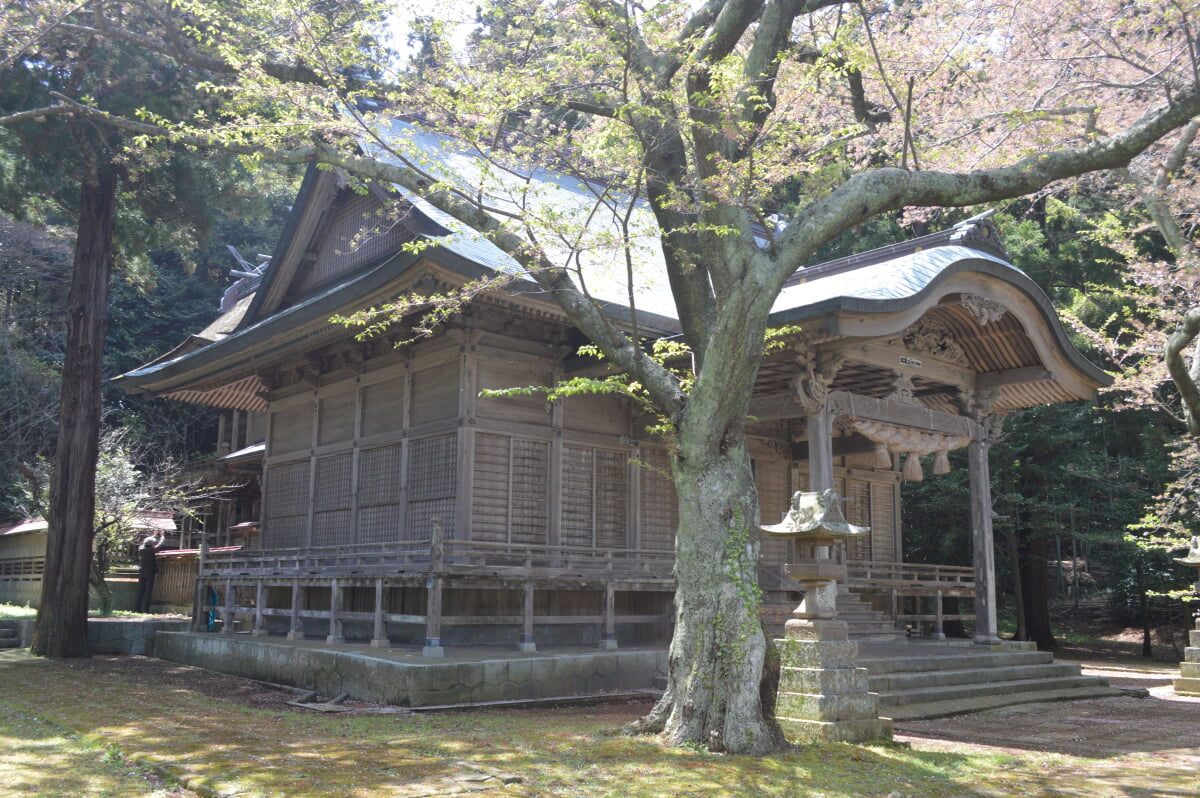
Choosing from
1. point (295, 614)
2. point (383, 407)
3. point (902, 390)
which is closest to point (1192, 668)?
point (902, 390)

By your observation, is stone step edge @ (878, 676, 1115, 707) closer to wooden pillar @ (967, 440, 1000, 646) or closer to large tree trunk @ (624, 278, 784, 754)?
wooden pillar @ (967, 440, 1000, 646)

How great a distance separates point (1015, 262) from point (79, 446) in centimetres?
2143

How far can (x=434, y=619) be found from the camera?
36.7 feet

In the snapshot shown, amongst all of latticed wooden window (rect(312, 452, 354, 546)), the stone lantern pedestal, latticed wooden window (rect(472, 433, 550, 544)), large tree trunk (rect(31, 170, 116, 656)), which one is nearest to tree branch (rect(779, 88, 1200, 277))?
the stone lantern pedestal

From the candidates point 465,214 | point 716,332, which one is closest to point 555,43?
point 465,214

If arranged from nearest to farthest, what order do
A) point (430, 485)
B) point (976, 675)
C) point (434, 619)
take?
point (434, 619), point (976, 675), point (430, 485)

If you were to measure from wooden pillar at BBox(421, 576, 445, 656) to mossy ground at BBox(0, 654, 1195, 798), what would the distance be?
1160 mm

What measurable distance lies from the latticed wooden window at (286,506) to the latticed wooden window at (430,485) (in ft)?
11.3

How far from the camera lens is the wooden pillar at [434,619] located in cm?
1100

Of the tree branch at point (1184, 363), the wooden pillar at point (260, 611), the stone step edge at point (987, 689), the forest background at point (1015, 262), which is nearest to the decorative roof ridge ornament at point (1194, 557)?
the forest background at point (1015, 262)

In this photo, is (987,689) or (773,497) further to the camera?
(773,497)

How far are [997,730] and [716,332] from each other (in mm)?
5765

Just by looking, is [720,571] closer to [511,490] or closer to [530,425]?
[511,490]

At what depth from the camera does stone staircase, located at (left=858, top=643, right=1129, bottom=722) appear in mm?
11039
